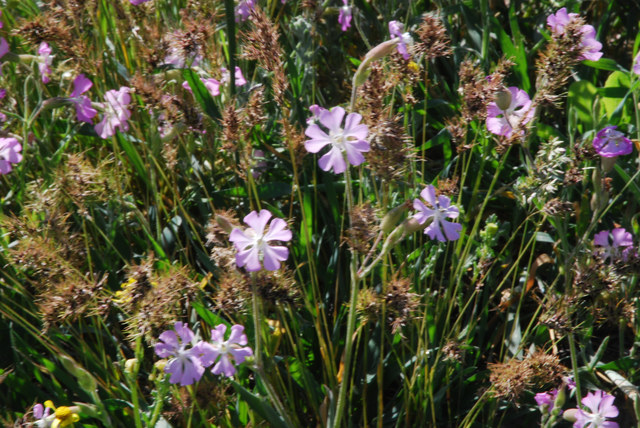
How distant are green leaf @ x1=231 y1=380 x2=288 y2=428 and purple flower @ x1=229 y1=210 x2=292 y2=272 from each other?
0.27m

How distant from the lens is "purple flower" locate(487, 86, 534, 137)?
4.38 ft

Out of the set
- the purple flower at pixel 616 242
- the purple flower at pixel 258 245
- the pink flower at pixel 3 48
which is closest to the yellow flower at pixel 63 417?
the purple flower at pixel 258 245

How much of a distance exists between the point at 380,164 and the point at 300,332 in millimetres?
560

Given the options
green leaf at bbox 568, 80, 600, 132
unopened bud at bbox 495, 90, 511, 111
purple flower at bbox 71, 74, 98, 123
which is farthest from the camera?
green leaf at bbox 568, 80, 600, 132

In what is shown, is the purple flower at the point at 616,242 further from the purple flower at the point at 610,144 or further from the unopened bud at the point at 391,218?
the unopened bud at the point at 391,218

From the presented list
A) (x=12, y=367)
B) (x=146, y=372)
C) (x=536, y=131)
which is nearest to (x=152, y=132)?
(x=146, y=372)

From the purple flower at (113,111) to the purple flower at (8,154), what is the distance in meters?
0.24

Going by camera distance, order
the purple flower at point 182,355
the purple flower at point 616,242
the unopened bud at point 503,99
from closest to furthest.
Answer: the purple flower at point 182,355
the unopened bud at point 503,99
the purple flower at point 616,242

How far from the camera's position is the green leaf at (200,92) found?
5.65ft

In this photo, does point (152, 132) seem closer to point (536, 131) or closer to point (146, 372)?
point (146, 372)

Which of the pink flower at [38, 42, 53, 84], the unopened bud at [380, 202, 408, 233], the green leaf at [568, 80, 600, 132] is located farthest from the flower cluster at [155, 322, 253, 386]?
the green leaf at [568, 80, 600, 132]

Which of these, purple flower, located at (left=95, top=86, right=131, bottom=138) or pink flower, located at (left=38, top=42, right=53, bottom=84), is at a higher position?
pink flower, located at (left=38, top=42, right=53, bottom=84)

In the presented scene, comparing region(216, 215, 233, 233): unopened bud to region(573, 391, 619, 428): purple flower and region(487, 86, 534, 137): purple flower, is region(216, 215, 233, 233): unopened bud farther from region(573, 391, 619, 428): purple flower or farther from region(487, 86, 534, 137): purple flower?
region(573, 391, 619, 428): purple flower

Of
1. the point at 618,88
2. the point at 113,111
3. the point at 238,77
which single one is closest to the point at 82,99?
the point at 113,111
